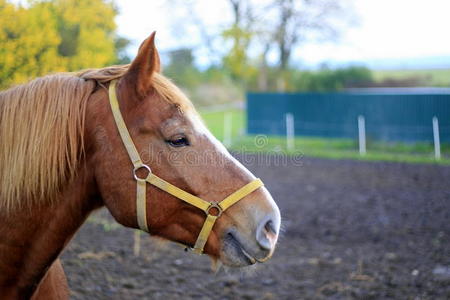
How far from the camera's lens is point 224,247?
2.04m

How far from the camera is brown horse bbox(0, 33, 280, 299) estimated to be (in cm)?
202

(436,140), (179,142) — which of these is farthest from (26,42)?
(436,140)

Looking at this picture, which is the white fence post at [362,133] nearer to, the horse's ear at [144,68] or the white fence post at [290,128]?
the white fence post at [290,128]

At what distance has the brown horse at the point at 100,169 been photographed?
2.02m

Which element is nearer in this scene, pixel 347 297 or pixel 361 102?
pixel 347 297

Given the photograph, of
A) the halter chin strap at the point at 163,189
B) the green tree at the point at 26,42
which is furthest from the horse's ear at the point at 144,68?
the green tree at the point at 26,42

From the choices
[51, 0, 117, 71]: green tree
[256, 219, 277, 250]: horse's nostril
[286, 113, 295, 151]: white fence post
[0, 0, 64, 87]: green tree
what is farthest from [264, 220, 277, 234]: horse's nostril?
[286, 113, 295, 151]: white fence post

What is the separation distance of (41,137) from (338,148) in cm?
1524

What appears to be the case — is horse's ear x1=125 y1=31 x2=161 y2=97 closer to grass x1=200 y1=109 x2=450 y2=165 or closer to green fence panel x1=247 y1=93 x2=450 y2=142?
grass x1=200 y1=109 x2=450 y2=165

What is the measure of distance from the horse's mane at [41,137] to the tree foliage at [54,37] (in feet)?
6.21

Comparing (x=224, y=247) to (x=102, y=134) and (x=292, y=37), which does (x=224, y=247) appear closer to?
(x=102, y=134)

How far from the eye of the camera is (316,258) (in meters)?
5.31

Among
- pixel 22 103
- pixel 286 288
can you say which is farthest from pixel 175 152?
pixel 286 288

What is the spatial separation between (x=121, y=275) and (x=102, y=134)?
9.53ft
